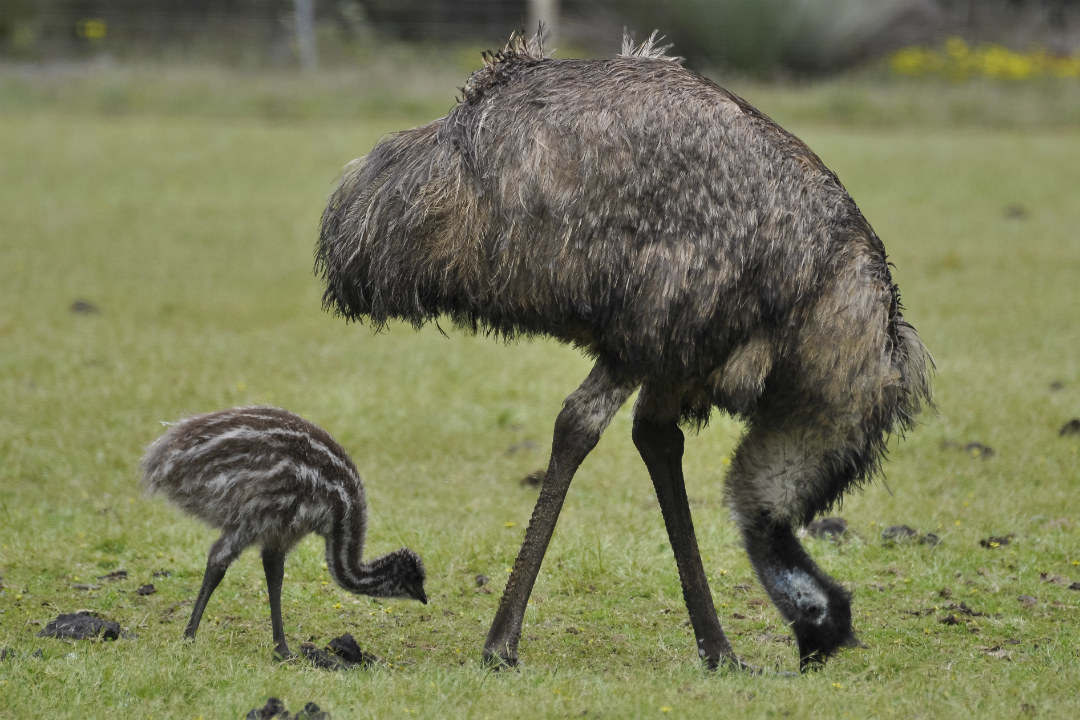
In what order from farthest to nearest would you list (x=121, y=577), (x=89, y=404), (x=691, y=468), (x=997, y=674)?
(x=89, y=404), (x=691, y=468), (x=121, y=577), (x=997, y=674)

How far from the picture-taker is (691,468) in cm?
904

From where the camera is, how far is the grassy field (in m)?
5.35

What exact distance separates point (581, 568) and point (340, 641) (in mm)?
1656

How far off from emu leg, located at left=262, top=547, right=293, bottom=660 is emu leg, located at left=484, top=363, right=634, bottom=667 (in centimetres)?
98

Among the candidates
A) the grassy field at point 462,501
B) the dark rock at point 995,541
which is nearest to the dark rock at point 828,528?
the grassy field at point 462,501

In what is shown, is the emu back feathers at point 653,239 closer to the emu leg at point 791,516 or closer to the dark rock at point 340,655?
the emu leg at point 791,516

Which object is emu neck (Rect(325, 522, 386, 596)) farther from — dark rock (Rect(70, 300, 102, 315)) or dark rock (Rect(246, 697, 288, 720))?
dark rock (Rect(70, 300, 102, 315))

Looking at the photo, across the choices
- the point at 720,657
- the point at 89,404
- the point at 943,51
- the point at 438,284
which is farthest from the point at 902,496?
the point at 943,51

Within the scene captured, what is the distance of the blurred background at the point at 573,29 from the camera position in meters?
24.9

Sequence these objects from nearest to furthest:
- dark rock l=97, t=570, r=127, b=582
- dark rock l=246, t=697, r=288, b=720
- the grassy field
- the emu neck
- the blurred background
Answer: dark rock l=246, t=697, r=288, b=720
the grassy field
the emu neck
dark rock l=97, t=570, r=127, b=582
the blurred background

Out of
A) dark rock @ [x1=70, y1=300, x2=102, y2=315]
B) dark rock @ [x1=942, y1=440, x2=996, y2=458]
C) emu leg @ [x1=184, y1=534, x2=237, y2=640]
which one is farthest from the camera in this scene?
dark rock @ [x1=70, y1=300, x2=102, y2=315]

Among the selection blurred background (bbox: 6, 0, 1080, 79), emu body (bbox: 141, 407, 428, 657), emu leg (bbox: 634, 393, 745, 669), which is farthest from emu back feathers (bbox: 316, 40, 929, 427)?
blurred background (bbox: 6, 0, 1080, 79)

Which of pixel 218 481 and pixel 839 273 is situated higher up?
pixel 839 273

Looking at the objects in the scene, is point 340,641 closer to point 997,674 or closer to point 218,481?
point 218,481
